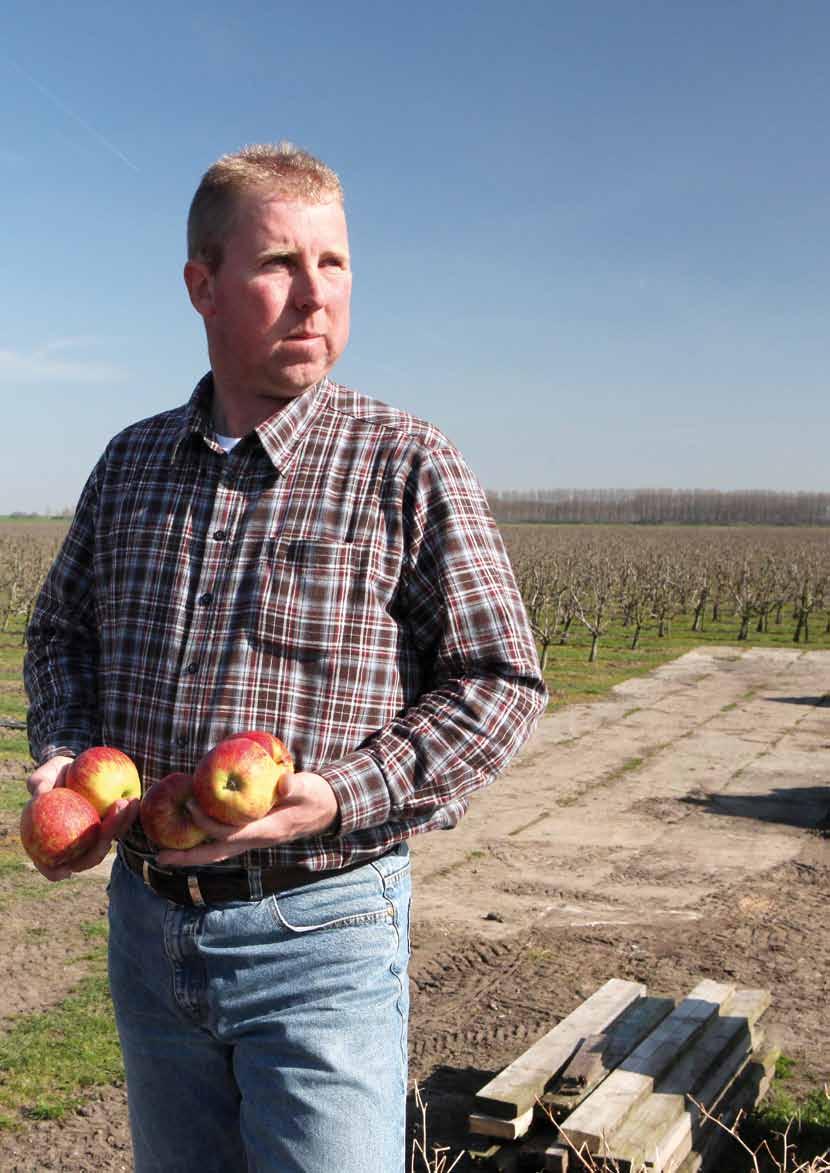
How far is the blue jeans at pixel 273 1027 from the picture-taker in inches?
67.4

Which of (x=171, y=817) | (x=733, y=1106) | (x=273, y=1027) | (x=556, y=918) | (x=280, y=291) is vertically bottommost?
(x=556, y=918)

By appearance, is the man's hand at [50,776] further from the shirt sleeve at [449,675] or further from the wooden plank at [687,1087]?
the wooden plank at [687,1087]

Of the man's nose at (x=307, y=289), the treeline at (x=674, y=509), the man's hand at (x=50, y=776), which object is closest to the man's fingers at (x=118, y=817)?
the man's hand at (x=50, y=776)

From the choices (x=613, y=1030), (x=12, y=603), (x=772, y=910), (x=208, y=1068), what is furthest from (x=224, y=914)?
(x=12, y=603)

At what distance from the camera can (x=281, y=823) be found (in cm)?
164

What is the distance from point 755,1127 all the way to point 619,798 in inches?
233

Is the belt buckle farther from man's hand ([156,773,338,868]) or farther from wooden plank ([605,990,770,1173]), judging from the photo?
wooden plank ([605,990,770,1173])

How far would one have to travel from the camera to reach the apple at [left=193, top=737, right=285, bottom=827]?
1.62m


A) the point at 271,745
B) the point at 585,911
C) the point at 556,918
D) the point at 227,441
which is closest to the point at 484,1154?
the point at 271,745

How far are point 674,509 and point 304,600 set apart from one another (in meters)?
132

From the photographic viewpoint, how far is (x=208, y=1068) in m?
1.83

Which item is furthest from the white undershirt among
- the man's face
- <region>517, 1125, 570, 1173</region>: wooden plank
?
<region>517, 1125, 570, 1173</region>: wooden plank

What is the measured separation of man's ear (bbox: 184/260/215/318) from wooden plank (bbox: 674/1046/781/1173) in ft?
10.2

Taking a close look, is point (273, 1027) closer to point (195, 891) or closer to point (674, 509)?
point (195, 891)
